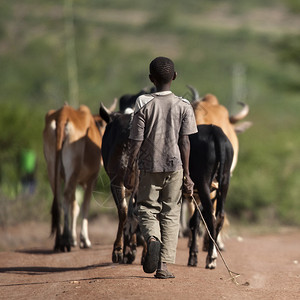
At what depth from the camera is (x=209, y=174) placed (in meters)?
8.68

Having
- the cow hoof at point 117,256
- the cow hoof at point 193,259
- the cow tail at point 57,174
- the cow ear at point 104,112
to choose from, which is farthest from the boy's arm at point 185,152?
the cow tail at point 57,174

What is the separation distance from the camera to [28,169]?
17.8 metres

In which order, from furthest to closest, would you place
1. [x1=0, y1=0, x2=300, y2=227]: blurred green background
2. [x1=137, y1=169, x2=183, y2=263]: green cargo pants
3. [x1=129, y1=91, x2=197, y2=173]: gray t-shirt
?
[x1=0, y1=0, x2=300, y2=227]: blurred green background → [x1=137, y1=169, x2=183, y2=263]: green cargo pants → [x1=129, y1=91, x2=197, y2=173]: gray t-shirt

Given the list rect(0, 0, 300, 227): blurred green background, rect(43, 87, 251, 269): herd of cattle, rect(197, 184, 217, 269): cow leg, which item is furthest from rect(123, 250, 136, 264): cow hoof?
rect(0, 0, 300, 227): blurred green background

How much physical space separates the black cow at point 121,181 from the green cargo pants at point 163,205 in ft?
4.15

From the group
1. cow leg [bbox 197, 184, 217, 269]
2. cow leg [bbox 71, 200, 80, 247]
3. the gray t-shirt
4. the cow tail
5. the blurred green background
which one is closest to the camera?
the gray t-shirt

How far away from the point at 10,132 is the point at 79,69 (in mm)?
37699

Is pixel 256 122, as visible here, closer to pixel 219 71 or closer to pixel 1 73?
pixel 219 71

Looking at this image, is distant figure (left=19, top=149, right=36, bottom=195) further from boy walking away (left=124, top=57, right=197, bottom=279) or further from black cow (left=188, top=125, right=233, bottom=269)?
boy walking away (left=124, top=57, right=197, bottom=279)

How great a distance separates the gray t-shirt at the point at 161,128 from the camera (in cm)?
707

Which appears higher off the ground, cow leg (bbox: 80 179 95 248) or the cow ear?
the cow ear

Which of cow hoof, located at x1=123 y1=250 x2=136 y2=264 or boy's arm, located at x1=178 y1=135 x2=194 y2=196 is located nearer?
boy's arm, located at x1=178 y1=135 x2=194 y2=196

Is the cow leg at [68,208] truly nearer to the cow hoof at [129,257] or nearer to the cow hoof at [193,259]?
the cow hoof at [129,257]

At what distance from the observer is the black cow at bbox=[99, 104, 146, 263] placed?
8648 millimetres
